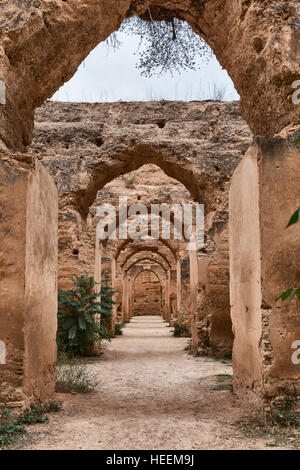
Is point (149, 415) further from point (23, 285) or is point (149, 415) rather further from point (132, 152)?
point (132, 152)

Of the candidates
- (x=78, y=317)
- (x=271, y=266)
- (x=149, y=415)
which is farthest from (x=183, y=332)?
(x=271, y=266)

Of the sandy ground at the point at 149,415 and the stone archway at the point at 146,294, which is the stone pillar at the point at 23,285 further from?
the stone archway at the point at 146,294

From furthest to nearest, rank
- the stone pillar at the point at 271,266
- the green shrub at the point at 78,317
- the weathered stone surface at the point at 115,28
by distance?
the green shrub at the point at 78,317, the weathered stone surface at the point at 115,28, the stone pillar at the point at 271,266

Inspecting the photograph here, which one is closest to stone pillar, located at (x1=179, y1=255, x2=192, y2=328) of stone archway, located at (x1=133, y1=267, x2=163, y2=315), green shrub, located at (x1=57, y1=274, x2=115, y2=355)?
green shrub, located at (x1=57, y1=274, x2=115, y2=355)

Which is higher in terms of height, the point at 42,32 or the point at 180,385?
the point at 42,32

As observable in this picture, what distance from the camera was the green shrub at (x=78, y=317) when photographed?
8.77 m

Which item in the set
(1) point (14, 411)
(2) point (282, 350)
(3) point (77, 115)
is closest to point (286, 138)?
(2) point (282, 350)

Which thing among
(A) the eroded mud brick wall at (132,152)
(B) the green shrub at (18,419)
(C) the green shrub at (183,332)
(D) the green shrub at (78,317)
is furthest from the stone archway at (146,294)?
(B) the green shrub at (18,419)

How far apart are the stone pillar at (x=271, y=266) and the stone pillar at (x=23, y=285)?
2017 millimetres

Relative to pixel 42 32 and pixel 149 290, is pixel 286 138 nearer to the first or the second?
pixel 42 32

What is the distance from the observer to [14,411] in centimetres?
380

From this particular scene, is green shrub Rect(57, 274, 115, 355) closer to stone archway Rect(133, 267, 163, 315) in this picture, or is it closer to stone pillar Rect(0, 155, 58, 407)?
stone pillar Rect(0, 155, 58, 407)

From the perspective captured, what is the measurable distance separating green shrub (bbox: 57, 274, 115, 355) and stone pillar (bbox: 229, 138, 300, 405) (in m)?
5.05

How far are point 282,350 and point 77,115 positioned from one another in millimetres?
8189
